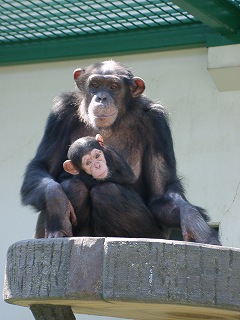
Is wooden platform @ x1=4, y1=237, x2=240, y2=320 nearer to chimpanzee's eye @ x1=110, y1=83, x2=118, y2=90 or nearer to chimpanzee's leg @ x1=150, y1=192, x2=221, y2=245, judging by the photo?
chimpanzee's leg @ x1=150, y1=192, x2=221, y2=245

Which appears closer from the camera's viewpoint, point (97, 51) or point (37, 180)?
point (37, 180)

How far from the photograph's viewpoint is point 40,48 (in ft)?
25.5

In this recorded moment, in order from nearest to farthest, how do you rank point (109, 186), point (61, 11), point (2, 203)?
point (109, 186), point (61, 11), point (2, 203)

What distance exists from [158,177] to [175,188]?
165mm

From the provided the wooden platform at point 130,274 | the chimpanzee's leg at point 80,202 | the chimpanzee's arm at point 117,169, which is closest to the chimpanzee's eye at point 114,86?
the chimpanzee's arm at point 117,169

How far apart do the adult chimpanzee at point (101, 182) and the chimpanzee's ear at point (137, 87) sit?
52cm

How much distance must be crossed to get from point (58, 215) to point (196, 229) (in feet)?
2.08

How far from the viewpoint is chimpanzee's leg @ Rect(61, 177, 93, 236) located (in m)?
5.38

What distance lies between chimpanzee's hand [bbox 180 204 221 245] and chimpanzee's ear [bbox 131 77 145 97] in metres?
0.95

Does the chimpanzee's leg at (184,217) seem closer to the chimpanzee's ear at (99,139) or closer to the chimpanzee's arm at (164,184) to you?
the chimpanzee's arm at (164,184)

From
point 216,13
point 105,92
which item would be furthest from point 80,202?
point 216,13

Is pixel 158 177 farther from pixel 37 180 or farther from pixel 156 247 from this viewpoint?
pixel 156 247

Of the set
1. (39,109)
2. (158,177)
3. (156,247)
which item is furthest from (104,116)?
(39,109)

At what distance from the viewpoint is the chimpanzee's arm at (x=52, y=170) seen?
17.1ft
